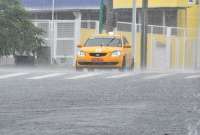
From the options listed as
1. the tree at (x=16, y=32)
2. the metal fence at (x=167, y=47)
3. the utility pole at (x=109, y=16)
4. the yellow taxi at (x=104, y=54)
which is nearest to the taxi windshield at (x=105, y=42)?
the yellow taxi at (x=104, y=54)

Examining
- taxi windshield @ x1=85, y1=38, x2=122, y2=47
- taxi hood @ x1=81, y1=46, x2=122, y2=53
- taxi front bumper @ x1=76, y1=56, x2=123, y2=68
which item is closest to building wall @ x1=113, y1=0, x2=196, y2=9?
taxi windshield @ x1=85, y1=38, x2=122, y2=47

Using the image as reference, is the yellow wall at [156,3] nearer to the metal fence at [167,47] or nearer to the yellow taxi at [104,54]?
the metal fence at [167,47]

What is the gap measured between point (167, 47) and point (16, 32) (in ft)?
27.2

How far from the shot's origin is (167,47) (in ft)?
141

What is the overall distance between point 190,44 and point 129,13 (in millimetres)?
8305

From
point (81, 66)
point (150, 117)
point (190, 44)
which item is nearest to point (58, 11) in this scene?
point (190, 44)

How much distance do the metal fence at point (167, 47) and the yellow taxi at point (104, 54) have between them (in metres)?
9.67

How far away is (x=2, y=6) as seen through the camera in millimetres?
41469

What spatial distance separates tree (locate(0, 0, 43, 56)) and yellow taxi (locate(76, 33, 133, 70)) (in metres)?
8.63

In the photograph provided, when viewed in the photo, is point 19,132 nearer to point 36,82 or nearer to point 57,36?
point 36,82

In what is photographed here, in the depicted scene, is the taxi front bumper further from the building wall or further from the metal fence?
the building wall

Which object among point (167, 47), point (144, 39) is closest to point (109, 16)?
point (144, 39)

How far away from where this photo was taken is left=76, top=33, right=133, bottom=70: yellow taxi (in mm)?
31547

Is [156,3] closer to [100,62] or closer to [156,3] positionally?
[156,3]
